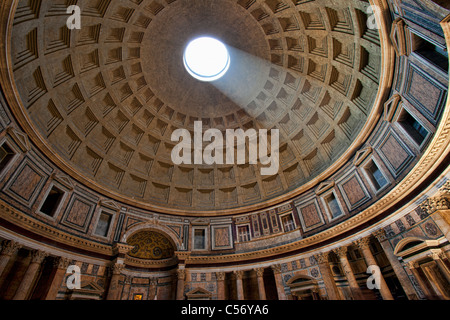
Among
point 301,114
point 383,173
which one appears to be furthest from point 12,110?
point 383,173

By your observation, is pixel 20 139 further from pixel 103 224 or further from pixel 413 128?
pixel 413 128

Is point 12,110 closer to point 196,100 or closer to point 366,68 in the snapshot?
point 196,100

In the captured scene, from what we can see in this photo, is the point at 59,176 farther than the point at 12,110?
Yes

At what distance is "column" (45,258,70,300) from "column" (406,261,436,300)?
19.0 metres

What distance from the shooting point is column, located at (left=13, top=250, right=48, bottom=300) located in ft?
37.5

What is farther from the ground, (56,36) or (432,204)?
(56,36)

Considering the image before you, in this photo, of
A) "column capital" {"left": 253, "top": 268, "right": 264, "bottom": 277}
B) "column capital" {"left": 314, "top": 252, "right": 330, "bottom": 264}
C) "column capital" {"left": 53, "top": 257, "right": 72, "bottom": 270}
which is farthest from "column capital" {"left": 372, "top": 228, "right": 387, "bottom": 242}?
"column capital" {"left": 53, "top": 257, "right": 72, "bottom": 270}

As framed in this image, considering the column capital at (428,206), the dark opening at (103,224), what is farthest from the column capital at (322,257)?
the dark opening at (103,224)

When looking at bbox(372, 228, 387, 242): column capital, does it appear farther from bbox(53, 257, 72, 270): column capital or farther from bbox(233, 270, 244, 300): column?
bbox(53, 257, 72, 270): column capital

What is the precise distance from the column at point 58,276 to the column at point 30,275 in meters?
0.91

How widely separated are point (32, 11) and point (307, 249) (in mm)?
22523

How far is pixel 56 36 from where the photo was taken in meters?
14.3

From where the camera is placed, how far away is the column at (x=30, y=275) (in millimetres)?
11430
